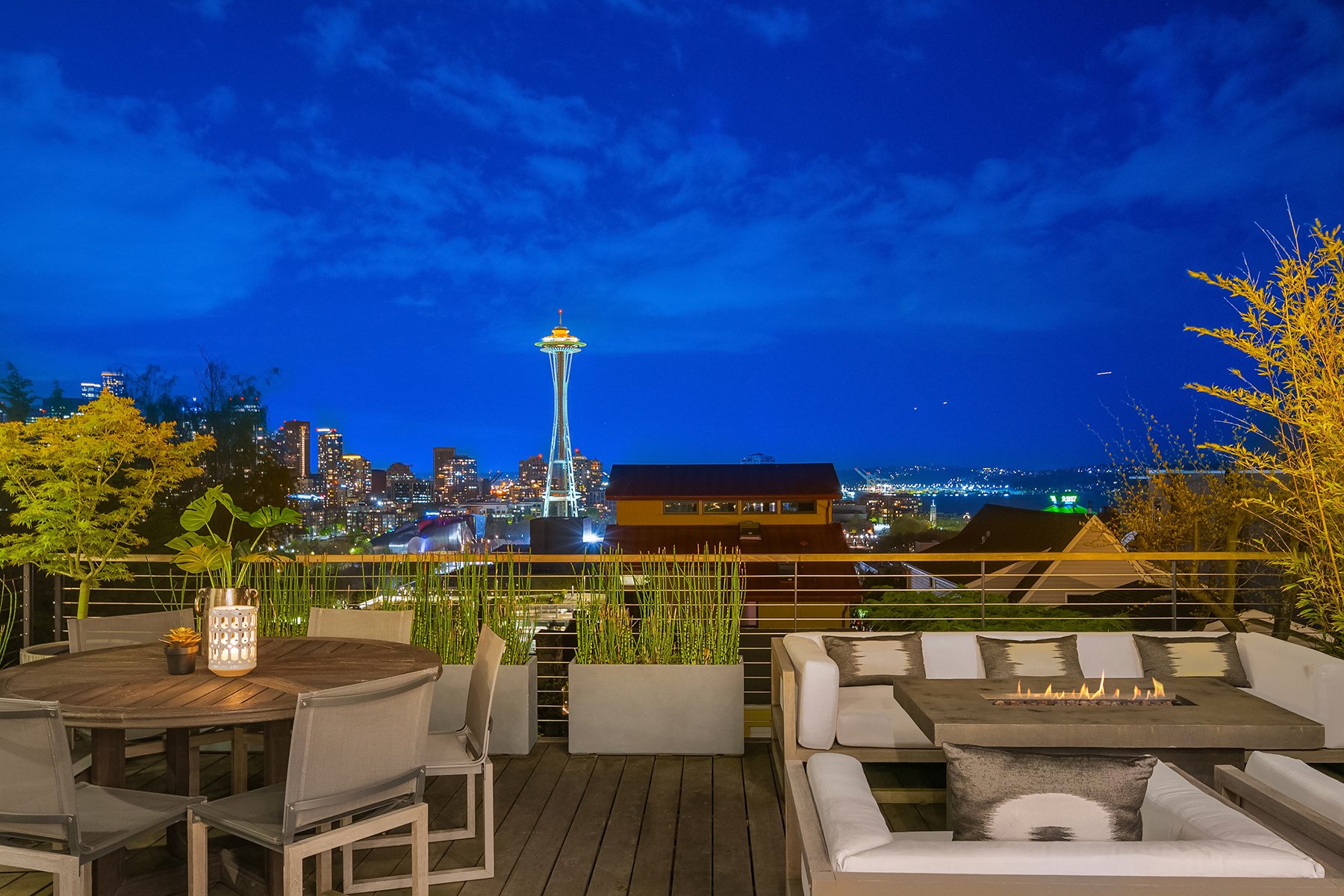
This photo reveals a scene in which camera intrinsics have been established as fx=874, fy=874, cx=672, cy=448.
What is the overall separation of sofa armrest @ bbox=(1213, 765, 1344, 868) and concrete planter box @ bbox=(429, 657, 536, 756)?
121 inches

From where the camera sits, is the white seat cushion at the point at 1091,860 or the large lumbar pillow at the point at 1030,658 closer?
the white seat cushion at the point at 1091,860

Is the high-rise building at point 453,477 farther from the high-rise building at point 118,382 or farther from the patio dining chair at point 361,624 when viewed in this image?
the patio dining chair at point 361,624

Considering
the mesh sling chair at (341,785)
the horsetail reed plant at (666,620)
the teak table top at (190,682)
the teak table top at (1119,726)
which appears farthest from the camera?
the horsetail reed plant at (666,620)

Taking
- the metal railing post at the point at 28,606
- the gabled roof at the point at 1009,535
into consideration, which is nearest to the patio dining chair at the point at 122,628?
the metal railing post at the point at 28,606

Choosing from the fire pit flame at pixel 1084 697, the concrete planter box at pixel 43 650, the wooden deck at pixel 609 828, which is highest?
the concrete planter box at pixel 43 650

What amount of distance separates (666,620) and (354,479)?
22670mm

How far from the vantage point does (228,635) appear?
2.96 m

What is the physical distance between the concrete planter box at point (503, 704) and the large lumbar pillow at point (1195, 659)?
298 cm

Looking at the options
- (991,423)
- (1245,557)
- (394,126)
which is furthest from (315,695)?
(991,423)

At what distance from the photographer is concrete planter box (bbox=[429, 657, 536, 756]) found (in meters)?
4.34

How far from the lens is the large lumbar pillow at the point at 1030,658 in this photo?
A: 404 centimetres

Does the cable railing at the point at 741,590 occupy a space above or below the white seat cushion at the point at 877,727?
above

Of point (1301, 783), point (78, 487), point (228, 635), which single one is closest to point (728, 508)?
point (78, 487)

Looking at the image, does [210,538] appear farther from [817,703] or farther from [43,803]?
[817,703]
